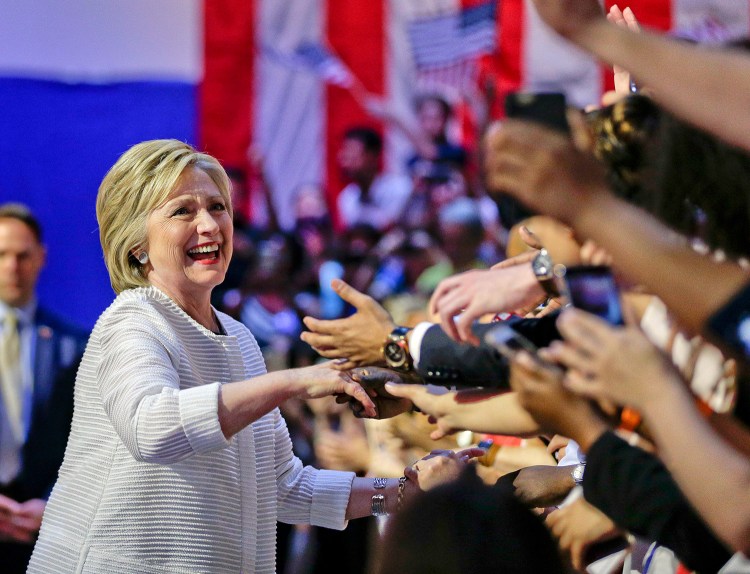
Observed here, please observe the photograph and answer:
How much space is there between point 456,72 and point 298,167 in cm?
125

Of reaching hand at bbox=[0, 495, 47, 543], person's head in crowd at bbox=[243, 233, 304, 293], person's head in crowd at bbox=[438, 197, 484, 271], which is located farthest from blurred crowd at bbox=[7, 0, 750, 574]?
person's head in crowd at bbox=[243, 233, 304, 293]

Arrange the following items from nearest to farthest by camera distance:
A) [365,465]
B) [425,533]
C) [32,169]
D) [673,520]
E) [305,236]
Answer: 1. [425,533]
2. [673,520]
3. [365,465]
4. [305,236]
5. [32,169]

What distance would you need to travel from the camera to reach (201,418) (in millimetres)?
2008

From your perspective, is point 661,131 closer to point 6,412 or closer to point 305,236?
point 6,412

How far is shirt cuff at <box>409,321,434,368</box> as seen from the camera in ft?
6.45

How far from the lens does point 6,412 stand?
3.88 metres

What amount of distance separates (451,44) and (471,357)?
5693 mm

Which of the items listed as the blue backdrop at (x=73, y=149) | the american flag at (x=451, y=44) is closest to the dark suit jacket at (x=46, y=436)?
the blue backdrop at (x=73, y=149)

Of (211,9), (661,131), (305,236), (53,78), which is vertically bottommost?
(305,236)

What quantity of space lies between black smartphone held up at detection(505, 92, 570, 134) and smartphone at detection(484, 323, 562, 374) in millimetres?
396

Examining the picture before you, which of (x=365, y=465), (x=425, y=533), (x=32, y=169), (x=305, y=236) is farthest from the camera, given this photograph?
(x=32, y=169)

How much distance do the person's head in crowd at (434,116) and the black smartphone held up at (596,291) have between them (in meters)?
5.33

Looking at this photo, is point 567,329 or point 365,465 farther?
point 365,465

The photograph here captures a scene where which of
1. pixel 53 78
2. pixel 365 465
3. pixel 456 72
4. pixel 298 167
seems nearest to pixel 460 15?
pixel 456 72
